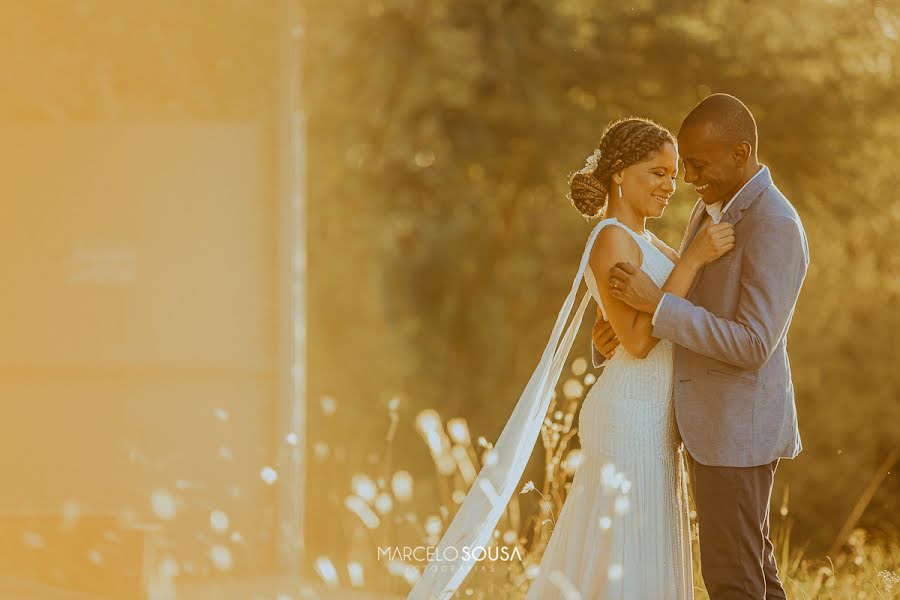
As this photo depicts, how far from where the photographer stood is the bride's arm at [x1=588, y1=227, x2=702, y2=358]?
301 centimetres

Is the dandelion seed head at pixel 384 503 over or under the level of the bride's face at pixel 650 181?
under

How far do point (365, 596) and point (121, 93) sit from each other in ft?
8.96

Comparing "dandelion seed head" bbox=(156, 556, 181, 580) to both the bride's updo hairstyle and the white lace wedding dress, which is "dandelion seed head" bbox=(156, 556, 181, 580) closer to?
the white lace wedding dress

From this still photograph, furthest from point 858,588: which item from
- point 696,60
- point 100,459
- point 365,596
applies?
point 696,60

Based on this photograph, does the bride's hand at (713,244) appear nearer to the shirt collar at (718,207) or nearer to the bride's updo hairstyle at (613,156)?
the shirt collar at (718,207)

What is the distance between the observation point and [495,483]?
3479 mm

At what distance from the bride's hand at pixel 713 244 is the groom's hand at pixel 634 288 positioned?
0.12 metres

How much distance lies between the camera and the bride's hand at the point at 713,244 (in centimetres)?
295

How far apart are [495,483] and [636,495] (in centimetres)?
47

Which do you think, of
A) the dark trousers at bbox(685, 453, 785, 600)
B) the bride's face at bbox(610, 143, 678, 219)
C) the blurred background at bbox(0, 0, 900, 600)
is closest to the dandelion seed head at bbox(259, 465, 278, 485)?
the blurred background at bbox(0, 0, 900, 600)

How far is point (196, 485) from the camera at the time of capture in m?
5.21

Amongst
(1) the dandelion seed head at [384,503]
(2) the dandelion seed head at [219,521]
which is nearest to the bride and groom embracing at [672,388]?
(2) the dandelion seed head at [219,521]

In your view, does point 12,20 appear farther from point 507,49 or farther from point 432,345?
point 432,345

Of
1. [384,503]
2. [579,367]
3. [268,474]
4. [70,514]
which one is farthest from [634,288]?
[70,514]
